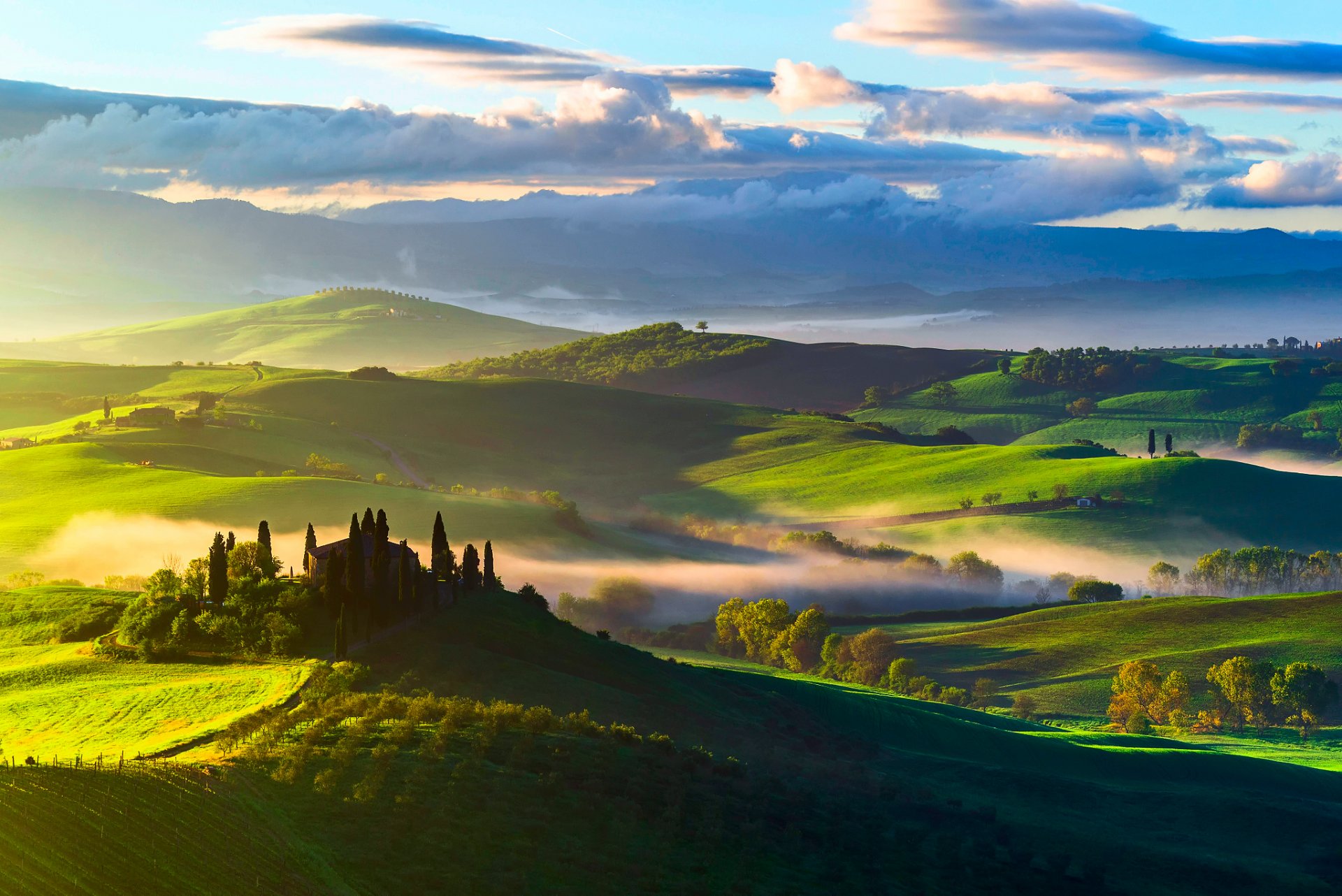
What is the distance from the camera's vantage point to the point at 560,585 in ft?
551

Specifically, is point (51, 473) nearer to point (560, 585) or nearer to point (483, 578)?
point (560, 585)

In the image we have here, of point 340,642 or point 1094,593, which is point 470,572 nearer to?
point 340,642

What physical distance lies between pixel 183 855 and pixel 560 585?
133m

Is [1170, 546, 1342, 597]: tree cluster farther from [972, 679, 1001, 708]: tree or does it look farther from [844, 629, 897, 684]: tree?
[972, 679, 1001, 708]: tree

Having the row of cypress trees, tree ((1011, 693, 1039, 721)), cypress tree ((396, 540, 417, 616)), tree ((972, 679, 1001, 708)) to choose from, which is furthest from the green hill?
tree ((972, 679, 1001, 708))

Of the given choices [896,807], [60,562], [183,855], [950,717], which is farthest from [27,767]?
[60,562]

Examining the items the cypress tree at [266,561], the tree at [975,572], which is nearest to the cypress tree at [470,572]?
the cypress tree at [266,561]

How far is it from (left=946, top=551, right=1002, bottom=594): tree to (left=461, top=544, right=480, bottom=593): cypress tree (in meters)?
117

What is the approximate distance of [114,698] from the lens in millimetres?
57094

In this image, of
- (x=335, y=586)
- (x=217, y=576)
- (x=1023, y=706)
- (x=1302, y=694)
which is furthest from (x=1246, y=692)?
(x=217, y=576)

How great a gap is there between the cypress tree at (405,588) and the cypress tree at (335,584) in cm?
374

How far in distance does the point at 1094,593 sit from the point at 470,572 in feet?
381

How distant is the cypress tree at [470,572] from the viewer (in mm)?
80000

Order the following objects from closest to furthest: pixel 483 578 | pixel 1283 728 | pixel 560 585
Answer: pixel 483 578
pixel 1283 728
pixel 560 585
